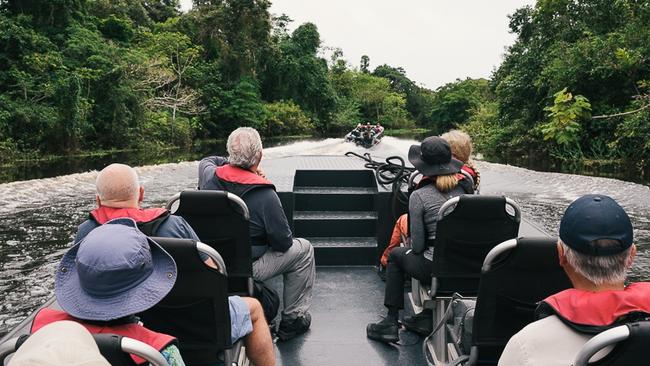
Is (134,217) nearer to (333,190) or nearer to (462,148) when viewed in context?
(462,148)

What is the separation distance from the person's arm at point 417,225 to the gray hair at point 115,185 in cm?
152

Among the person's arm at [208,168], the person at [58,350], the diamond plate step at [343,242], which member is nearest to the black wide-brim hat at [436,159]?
the person's arm at [208,168]

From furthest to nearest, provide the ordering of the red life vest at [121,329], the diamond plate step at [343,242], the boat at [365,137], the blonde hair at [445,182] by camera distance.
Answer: the boat at [365,137] < the diamond plate step at [343,242] < the blonde hair at [445,182] < the red life vest at [121,329]

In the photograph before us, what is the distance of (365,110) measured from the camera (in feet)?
247

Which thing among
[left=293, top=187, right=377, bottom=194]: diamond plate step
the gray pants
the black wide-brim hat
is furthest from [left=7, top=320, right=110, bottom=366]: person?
[left=293, top=187, right=377, bottom=194]: diamond plate step

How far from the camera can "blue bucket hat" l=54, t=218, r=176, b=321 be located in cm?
141

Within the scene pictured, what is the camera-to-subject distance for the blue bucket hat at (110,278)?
1408 mm

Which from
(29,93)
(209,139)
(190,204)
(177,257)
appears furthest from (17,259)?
(209,139)

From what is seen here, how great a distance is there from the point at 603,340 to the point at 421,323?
233cm

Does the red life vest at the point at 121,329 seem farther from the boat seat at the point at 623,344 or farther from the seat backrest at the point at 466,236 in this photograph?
the seat backrest at the point at 466,236

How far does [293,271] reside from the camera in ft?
11.1

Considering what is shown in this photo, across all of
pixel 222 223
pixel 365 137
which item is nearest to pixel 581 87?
pixel 365 137

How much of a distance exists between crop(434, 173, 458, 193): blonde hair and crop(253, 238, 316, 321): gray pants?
32.8 inches

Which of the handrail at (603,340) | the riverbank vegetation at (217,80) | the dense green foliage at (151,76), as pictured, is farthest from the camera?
the dense green foliage at (151,76)
